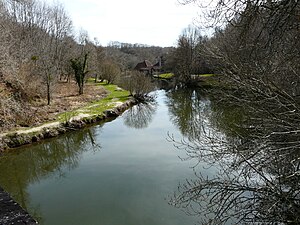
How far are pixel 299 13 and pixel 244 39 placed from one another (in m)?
0.99

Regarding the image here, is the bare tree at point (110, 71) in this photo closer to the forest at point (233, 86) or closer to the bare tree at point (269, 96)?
the forest at point (233, 86)

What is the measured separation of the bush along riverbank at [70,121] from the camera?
12.7 m

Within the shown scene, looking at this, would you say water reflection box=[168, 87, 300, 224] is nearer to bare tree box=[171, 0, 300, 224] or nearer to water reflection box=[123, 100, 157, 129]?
bare tree box=[171, 0, 300, 224]

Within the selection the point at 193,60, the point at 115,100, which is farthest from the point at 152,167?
the point at 193,60

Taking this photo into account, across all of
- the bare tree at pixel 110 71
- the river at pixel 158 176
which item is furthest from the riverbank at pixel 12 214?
the bare tree at pixel 110 71

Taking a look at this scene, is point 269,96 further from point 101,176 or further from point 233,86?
point 101,176

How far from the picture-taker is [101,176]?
9.47 meters

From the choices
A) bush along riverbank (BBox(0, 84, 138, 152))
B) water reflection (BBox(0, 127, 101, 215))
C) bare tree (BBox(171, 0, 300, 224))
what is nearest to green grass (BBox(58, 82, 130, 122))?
bush along riverbank (BBox(0, 84, 138, 152))

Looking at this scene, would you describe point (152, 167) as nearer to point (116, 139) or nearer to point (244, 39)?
point (116, 139)

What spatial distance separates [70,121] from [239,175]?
13.3 m

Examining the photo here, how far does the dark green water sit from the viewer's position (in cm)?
705

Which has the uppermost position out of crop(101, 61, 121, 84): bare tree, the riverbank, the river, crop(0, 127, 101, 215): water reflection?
crop(101, 61, 121, 84): bare tree

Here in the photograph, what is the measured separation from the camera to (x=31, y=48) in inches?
854

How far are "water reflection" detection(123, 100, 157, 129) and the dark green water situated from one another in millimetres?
1301
